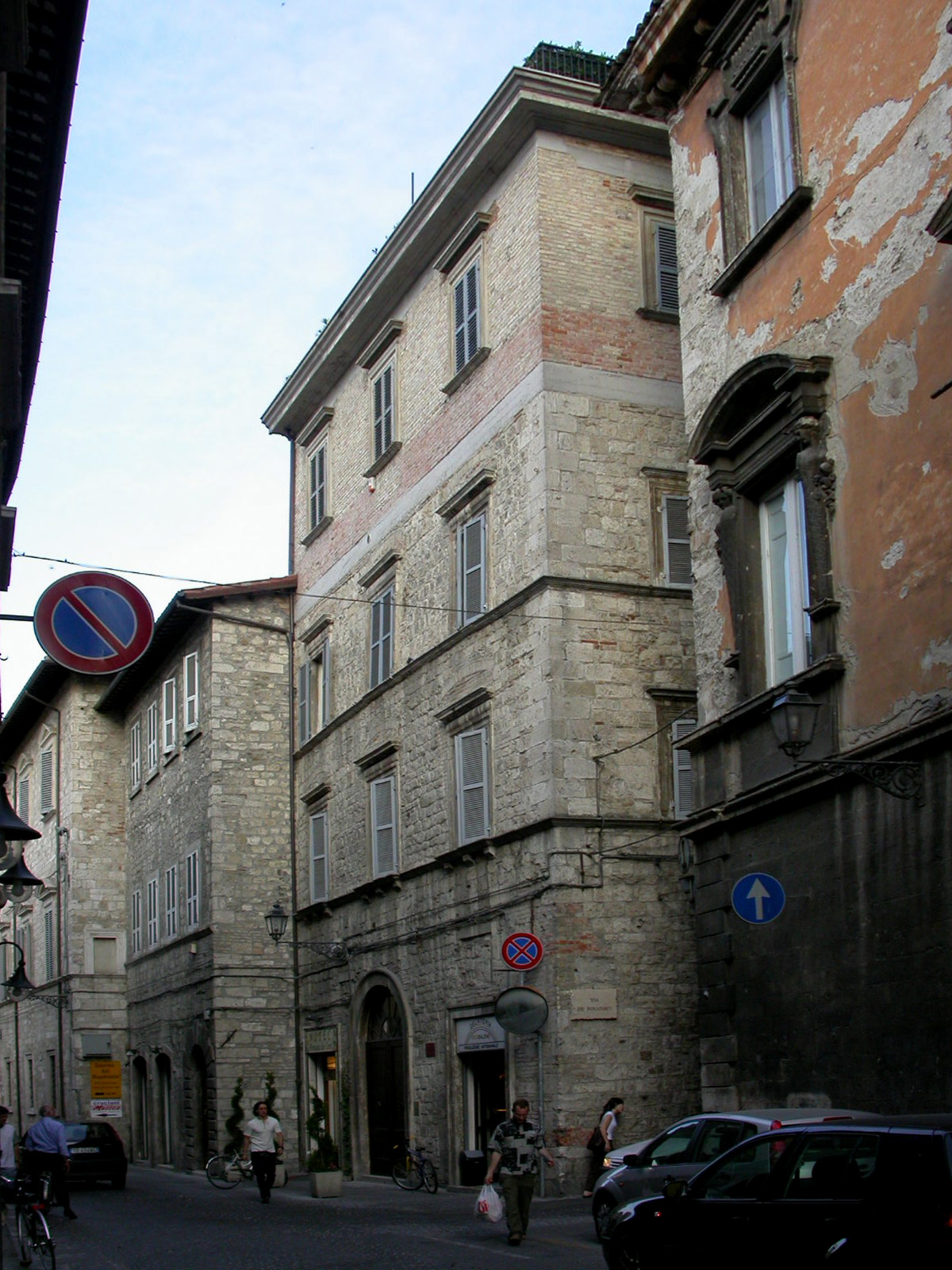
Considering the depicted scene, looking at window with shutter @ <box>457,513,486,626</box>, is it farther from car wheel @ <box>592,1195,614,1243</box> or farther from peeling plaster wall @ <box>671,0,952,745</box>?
car wheel @ <box>592,1195,614,1243</box>

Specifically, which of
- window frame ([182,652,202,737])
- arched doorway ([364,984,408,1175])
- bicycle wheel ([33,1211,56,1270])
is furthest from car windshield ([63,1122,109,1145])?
bicycle wheel ([33,1211,56,1270])

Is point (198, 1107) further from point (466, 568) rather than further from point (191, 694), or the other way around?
point (466, 568)

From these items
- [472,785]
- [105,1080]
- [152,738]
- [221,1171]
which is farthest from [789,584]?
[152,738]

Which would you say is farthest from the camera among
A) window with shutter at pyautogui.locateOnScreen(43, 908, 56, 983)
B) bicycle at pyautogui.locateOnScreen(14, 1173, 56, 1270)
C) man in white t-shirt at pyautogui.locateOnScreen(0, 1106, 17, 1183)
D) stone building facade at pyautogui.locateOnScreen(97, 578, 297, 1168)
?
window with shutter at pyautogui.locateOnScreen(43, 908, 56, 983)

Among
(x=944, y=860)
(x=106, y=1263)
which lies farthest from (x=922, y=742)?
(x=106, y=1263)

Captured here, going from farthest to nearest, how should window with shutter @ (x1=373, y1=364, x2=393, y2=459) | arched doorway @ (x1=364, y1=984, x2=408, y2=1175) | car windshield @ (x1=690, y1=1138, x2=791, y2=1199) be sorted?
window with shutter @ (x1=373, y1=364, x2=393, y2=459) < arched doorway @ (x1=364, y1=984, x2=408, y2=1175) < car windshield @ (x1=690, y1=1138, x2=791, y2=1199)

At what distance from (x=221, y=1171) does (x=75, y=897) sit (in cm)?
→ 1574

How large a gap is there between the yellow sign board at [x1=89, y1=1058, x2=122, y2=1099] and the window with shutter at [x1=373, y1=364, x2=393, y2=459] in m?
12.6

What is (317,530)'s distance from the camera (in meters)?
29.7

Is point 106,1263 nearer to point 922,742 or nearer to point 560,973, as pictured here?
point 560,973

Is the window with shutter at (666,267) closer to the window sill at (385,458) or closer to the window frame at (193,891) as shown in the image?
the window sill at (385,458)

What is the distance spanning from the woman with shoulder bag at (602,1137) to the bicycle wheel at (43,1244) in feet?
23.5

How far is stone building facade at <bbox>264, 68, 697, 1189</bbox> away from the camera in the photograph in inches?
779

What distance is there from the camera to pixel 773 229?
14.4 metres
